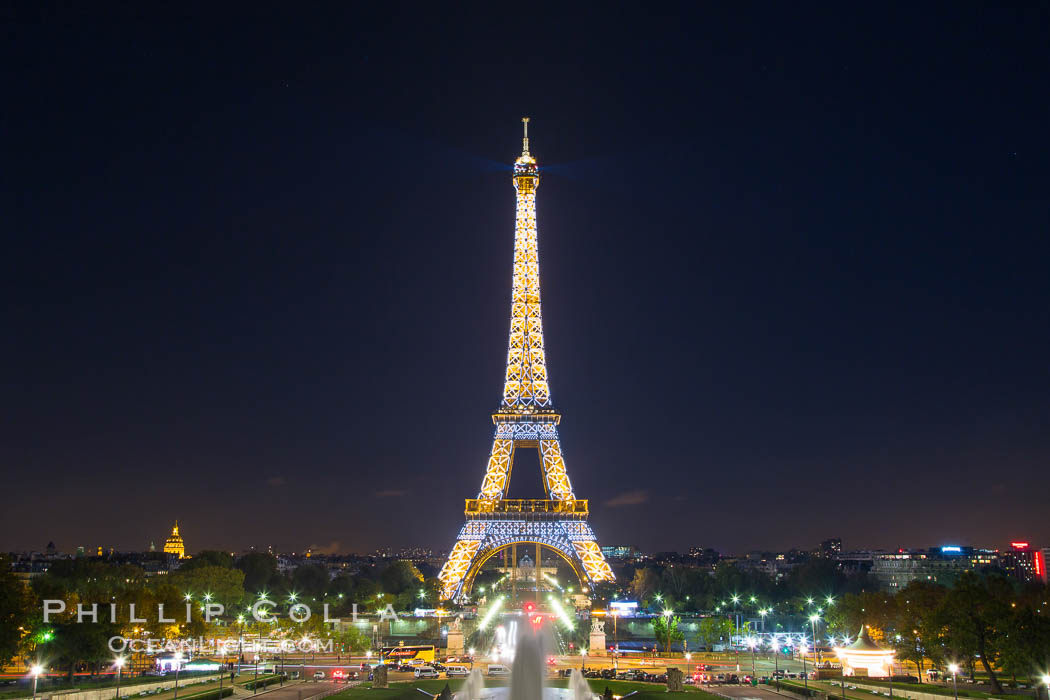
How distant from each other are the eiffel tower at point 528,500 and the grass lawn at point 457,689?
3964 centimetres

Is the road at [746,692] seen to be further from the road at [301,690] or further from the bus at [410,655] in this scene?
the bus at [410,655]

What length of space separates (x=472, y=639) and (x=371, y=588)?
53.3 meters

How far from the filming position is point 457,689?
49.4 metres

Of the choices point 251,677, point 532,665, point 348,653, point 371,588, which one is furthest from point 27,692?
point 371,588

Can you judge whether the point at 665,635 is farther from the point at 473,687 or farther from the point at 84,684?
the point at 84,684

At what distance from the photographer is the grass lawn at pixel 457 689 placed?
1816 inches

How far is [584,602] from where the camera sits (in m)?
106

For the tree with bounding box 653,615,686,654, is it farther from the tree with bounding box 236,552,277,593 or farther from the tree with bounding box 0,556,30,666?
the tree with bounding box 236,552,277,593

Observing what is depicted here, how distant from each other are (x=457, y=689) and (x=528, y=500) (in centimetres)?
4716

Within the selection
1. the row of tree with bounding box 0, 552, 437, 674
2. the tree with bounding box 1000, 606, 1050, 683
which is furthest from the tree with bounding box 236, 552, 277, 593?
the tree with bounding box 1000, 606, 1050, 683

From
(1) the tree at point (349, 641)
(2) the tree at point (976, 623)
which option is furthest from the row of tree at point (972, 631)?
(1) the tree at point (349, 641)

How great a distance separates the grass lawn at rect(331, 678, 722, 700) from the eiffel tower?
39.6 metres

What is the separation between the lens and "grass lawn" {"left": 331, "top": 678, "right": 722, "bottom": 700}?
46.1 meters

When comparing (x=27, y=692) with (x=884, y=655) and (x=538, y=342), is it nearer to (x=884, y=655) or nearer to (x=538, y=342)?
(x=884, y=655)
